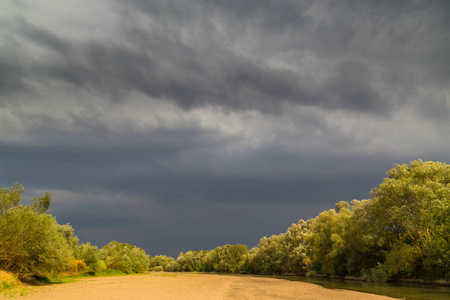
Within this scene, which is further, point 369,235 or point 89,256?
point 89,256

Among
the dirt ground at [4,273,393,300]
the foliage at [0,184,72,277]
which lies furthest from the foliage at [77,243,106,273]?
the foliage at [0,184,72,277]

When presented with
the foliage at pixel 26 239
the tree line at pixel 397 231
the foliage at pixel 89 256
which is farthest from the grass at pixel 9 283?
the tree line at pixel 397 231

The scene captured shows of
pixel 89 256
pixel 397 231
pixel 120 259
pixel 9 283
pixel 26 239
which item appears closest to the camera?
pixel 9 283

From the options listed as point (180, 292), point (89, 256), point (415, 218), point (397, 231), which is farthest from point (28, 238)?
point (397, 231)

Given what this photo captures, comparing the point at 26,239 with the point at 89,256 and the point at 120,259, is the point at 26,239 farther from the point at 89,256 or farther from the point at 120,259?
the point at 120,259

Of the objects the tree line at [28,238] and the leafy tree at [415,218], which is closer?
the tree line at [28,238]

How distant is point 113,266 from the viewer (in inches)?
4316

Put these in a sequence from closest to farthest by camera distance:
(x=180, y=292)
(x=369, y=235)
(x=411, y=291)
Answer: (x=180, y=292), (x=411, y=291), (x=369, y=235)

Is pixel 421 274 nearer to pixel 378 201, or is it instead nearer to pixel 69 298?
pixel 378 201

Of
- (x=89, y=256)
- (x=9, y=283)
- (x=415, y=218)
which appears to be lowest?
(x=89, y=256)

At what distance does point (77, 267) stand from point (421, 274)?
266ft

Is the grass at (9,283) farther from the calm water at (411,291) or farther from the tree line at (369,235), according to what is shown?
the calm water at (411,291)

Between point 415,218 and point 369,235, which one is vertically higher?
point 415,218

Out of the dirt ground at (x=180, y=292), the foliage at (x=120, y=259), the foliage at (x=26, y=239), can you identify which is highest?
the foliage at (x=26, y=239)
